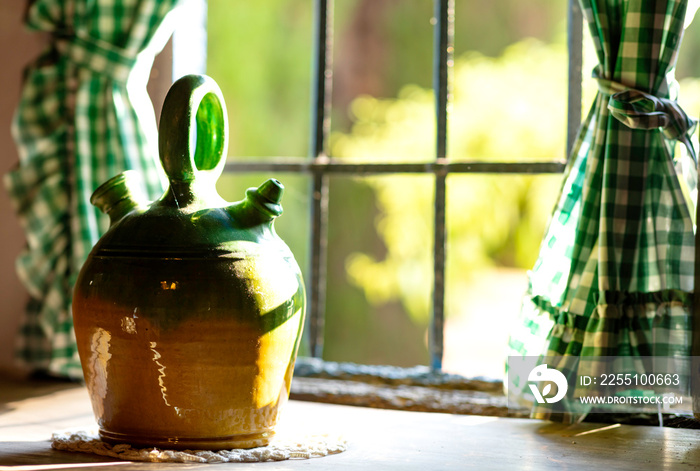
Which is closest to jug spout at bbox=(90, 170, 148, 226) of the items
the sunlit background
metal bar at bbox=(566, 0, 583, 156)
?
metal bar at bbox=(566, 0, 583, 156)

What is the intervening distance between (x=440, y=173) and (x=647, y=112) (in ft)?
1.76

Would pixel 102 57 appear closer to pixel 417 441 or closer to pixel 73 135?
pixel 73 135

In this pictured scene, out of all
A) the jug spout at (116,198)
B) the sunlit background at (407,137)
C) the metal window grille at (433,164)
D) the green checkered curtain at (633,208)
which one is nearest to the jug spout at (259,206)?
the jug spout at (116,198)

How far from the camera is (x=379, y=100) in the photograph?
579 centimetres

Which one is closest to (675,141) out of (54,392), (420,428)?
(420,428)

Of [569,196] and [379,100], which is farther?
[379,100]

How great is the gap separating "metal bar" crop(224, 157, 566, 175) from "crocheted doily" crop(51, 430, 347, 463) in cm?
73

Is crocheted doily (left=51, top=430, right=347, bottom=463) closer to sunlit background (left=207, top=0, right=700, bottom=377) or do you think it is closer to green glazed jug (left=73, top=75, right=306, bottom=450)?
green glazed jug (left=73, top=75, right=306, bottom=450)

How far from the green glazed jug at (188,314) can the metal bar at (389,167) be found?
0.67 m

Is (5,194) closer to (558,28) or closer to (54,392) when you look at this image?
(54,392)

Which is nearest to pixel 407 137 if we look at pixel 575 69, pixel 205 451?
pixel 575 69

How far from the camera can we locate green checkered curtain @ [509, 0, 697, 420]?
1.33 metres

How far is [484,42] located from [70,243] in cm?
431

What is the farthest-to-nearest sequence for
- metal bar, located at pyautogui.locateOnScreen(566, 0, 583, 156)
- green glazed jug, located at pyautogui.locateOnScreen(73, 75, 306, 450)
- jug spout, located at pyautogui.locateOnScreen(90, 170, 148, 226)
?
metal bar, located at pyautogui.locateOnScreen(566, 0, 583, 156)
jug spout, located at pyautogui.locateOnScreen(90, 170, 148, 226)
green glazed jug, located at pyautogui.locateOnScreen(73, 75, 306, 450)
